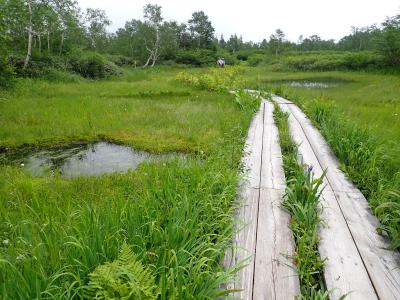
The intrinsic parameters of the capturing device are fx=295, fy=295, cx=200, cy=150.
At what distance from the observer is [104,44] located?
178ft

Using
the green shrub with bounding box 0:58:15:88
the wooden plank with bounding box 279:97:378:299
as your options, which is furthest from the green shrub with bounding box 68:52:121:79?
the wooden plank with bounding box 279:97:378:299

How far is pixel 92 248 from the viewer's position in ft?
7.51

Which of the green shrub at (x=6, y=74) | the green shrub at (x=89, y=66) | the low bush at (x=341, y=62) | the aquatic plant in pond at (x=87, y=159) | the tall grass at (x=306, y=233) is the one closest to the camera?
the tall grass at (x=306, y=233)

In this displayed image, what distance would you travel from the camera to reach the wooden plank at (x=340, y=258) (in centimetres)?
244

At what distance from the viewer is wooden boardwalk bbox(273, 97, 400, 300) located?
247 centimetres

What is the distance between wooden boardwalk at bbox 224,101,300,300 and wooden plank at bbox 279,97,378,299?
0.33 m

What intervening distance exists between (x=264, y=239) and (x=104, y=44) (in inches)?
2291

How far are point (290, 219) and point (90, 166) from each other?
514cm

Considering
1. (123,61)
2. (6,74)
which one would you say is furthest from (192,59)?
(6,74)

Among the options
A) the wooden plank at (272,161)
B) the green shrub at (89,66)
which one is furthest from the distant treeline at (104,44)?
the wooden plank at (272,161)

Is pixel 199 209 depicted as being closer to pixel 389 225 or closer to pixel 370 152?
pixel 389 225

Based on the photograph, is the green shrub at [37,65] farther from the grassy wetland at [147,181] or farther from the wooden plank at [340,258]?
the wooden plank at [340,258]

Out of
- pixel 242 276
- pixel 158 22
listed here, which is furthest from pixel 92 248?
pixel 158 22

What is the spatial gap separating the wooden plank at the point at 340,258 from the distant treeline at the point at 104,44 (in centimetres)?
1244
